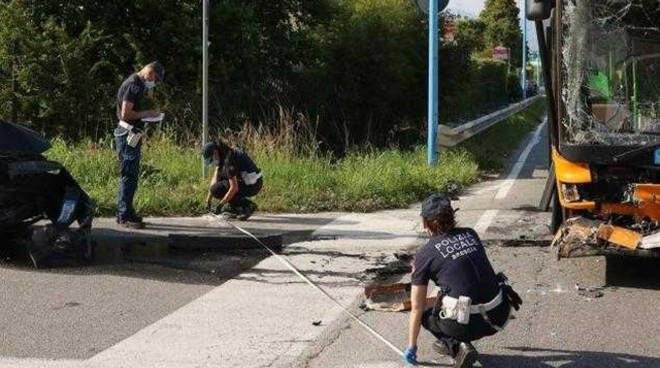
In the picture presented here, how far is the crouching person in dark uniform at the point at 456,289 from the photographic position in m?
4.86

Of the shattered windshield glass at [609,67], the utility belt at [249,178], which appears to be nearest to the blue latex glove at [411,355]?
the shattered windshield glass at [609,67]

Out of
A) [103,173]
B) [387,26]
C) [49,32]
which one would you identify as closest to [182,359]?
[103,173]

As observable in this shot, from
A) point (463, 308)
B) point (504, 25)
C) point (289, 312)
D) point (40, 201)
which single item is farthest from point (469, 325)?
point (504, 25)

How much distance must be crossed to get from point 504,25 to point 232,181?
62.3 meters

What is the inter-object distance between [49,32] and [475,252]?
44.9ft

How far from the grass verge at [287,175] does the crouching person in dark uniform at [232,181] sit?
33.1 inches

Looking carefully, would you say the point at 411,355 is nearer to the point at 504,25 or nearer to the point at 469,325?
the point at 469,325

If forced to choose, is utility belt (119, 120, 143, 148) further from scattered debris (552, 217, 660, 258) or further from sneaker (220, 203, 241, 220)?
scattered debris (552, 217, 660, 258)

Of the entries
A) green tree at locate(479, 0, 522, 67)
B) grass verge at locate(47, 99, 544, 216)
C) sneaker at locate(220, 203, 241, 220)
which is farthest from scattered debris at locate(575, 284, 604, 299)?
green tree at locate(479, 0, 522, 67)

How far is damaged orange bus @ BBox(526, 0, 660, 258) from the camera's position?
6.80 meters

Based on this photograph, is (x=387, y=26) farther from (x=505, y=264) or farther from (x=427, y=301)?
(x=427, y=301)

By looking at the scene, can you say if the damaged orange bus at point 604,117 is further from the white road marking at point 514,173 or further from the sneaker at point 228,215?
the white road marking at point 514,173

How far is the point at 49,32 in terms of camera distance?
54.5 feet

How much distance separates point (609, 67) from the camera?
7305mm
